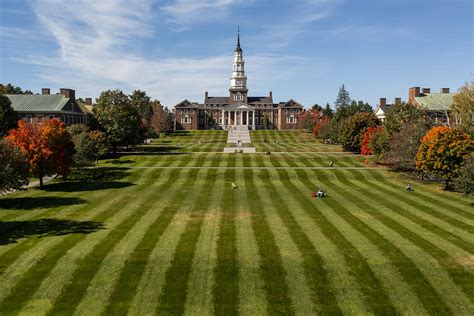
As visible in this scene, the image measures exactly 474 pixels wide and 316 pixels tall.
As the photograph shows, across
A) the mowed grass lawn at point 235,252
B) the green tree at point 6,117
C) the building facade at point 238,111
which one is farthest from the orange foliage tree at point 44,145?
the building facade at point 238,111

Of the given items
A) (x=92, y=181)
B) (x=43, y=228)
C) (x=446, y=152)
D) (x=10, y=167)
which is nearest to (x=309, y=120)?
(x=446, y=152)

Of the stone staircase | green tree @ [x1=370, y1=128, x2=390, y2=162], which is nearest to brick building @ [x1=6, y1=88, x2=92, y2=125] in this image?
the stone staircase

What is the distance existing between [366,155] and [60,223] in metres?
57.8

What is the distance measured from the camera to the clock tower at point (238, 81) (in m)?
177

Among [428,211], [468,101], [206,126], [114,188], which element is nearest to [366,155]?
[468,101]

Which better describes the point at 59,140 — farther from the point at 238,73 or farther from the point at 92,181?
the point at 238,73

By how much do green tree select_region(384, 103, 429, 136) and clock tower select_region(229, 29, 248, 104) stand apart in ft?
373

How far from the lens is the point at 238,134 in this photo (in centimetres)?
13900

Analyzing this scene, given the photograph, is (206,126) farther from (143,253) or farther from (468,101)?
(143,253)

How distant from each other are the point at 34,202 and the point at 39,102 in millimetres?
67194

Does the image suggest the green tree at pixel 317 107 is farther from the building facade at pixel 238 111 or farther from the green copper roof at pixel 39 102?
the green copper roof at pixel 39 102

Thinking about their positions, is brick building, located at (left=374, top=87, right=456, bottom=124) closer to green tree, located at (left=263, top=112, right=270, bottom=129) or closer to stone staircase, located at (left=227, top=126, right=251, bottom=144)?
stone staircase, located at (left=227, top=126, right=251, bottom=144)

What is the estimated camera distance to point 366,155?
247 ft

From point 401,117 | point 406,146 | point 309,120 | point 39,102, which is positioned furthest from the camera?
point 309,120
